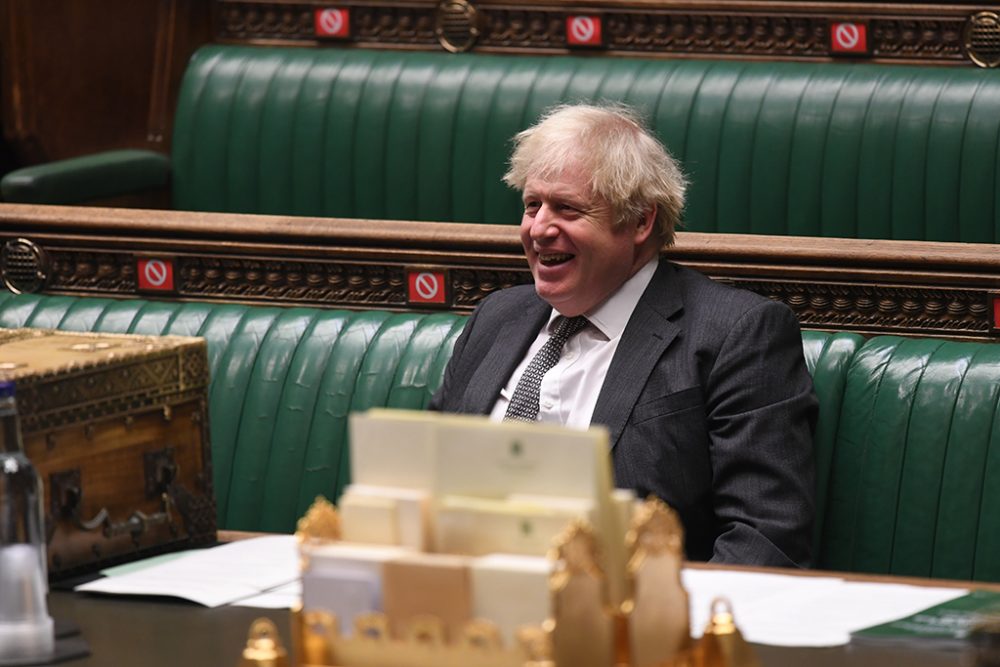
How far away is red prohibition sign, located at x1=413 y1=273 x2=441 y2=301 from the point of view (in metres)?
3.06

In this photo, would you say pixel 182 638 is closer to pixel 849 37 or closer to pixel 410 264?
pixel 410 264

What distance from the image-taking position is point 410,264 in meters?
3.08

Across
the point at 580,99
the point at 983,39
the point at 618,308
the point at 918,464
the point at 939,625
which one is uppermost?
the point at 983,39

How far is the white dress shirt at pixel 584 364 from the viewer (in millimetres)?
2697

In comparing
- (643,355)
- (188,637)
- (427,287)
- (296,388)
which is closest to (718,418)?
(643,355)

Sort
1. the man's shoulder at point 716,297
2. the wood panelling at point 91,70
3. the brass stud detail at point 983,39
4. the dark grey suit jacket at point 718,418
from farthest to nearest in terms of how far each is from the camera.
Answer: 1. the wood panelling at point 91,70
2. the brass stud detail at point 983,39
3. the man's shoulder at point 716,297
4. the dark grey suit jacket at point 718,418

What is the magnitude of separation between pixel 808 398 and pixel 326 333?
32.8 inches

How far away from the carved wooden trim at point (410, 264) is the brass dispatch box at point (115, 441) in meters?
0.88

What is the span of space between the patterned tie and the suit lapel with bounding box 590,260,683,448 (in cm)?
10

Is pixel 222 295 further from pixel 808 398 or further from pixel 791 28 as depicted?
pixel 791 28

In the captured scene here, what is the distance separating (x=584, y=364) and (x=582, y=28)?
179 cm

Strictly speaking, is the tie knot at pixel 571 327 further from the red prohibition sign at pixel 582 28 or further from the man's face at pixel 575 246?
the red prohibition sign at pixel 582 28

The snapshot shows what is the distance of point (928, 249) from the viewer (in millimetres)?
2734

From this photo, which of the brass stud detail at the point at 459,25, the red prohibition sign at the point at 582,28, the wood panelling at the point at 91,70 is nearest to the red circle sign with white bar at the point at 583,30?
the red prohibition sign at the point at 582,28
